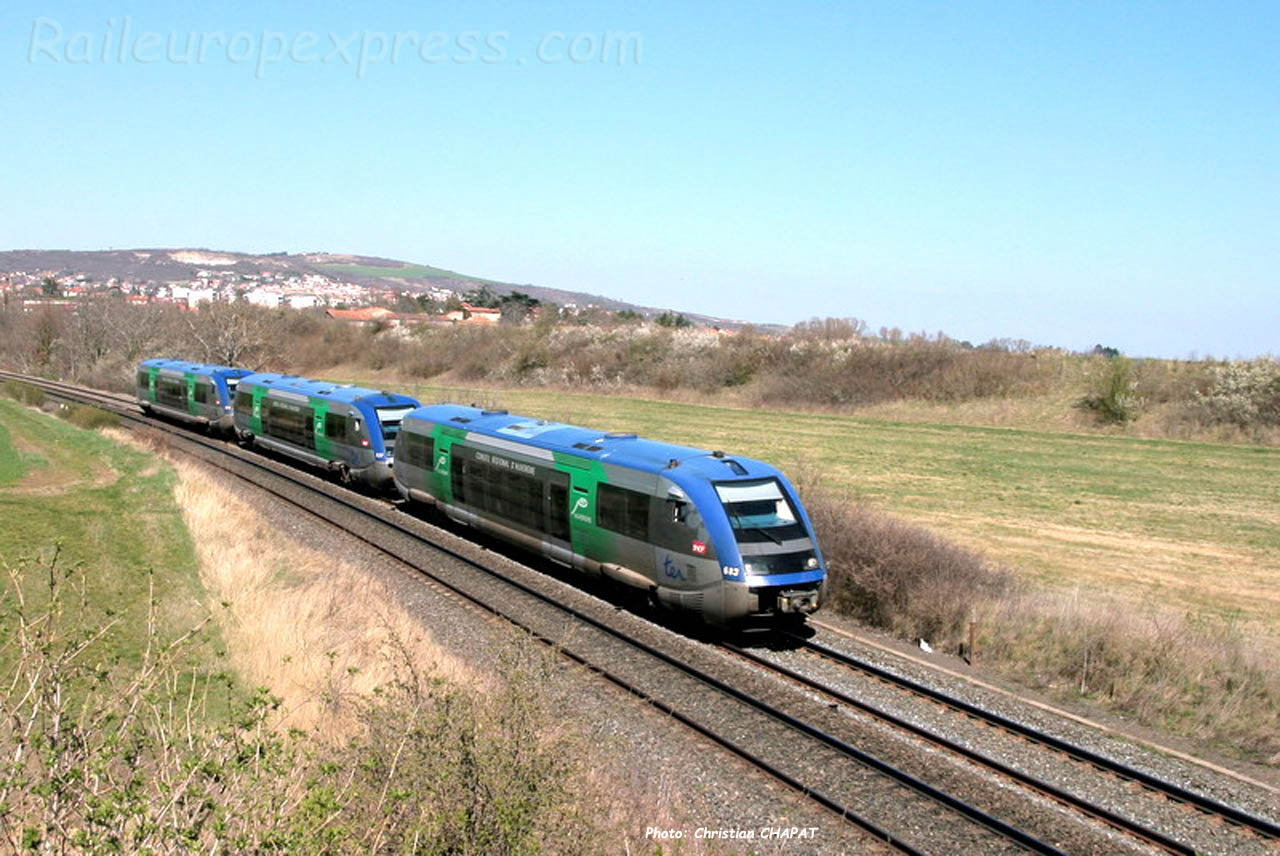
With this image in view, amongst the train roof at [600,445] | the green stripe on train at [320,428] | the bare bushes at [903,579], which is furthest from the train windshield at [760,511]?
the green stripe on train at [320,428]

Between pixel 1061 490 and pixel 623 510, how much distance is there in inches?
927

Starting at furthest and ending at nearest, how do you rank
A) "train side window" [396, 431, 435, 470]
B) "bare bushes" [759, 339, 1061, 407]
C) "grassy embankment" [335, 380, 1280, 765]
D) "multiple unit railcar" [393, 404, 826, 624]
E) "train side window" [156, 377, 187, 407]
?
1. "bare bushes" [759, 339, 1061, 407]
2. "train side window" [156, 377, 187, 407]
3. "train side window" [396, 431, 435, 470]
4. "multiple unit railcar" [393, 404, 826, 624]
5. "grassy embankment" [335, 380, 1280, 765]

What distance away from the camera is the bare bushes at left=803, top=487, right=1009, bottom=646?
1727 centimetres

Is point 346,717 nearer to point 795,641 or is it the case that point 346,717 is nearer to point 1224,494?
point 795,641

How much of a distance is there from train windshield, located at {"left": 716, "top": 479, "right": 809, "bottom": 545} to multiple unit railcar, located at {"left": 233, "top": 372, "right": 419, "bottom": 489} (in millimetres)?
13521

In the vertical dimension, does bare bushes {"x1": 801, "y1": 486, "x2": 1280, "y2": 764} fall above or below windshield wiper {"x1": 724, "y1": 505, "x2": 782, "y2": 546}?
below

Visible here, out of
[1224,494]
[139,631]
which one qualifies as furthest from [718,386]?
[139,631]

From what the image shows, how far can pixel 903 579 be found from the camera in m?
18.0

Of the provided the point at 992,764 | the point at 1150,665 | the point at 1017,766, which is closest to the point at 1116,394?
the point at 1150,665

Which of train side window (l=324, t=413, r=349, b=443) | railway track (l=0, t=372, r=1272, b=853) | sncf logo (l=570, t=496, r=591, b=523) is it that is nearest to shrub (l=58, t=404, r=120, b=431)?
train side window (l=324, t=413, r=349, b=443)

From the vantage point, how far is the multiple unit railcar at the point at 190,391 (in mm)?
38062

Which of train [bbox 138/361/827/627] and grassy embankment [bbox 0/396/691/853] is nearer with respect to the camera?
grassy embankment [bbox 0/396/691/853]

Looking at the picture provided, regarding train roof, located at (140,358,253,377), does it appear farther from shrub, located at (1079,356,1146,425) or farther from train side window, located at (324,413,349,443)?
shrub, located at (1079,356,1146,425)

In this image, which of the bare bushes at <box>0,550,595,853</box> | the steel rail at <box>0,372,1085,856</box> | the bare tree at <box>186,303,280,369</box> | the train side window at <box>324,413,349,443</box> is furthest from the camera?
the bare tree at <box>186,303,280,369</box>
